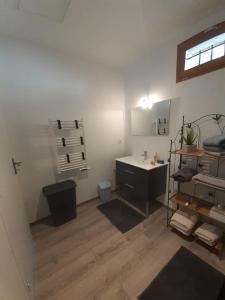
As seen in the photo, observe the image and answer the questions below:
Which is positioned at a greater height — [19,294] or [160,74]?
[160,74]

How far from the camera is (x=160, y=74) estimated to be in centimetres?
208

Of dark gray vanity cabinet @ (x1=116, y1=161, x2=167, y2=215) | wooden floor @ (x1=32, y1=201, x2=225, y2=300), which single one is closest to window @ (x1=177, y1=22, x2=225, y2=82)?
dark gray vanity cabinet @ (x1=116, y1=161, x2=167, y2=215)

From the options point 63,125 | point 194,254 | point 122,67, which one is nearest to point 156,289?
point 194,254

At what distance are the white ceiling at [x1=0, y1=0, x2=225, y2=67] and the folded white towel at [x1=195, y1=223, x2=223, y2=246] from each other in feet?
7.76

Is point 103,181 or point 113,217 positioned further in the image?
point 103,181

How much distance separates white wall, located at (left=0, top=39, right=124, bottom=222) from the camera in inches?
69.2

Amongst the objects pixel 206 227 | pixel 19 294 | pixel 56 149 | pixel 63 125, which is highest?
pixel 63 125

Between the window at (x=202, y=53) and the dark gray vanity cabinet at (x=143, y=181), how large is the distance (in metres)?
1.35

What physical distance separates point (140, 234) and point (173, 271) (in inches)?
20.7

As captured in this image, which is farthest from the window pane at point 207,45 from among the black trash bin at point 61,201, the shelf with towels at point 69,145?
the black trash bin at point 61,201

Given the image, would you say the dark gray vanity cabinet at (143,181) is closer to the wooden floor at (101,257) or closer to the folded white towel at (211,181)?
the wooden floor at (101,257)

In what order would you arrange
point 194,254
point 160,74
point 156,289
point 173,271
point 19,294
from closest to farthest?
point 19,294 < point 156,289 < point 173,271 < point 194,254 < point 160,74

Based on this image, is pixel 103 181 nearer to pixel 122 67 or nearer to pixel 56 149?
pixel 56 149

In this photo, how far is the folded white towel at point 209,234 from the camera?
1.46m
